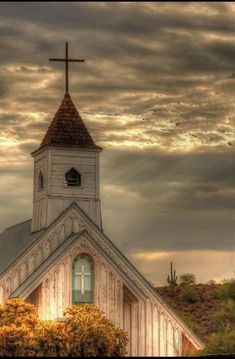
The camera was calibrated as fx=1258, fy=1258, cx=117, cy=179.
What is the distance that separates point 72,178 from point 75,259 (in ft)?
17.1

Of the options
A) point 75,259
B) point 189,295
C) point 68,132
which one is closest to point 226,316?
point 189,295

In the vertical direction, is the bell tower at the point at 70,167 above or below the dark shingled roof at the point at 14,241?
above

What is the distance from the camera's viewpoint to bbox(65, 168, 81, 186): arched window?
58.4 meters

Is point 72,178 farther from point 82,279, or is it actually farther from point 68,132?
point 82,279

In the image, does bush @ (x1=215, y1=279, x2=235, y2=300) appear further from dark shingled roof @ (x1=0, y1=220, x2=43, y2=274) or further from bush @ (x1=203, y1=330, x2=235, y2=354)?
bush @ (x1=203, y1=330, x2=235, y2=354)

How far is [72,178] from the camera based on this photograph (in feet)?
192

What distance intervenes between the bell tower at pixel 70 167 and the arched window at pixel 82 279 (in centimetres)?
354

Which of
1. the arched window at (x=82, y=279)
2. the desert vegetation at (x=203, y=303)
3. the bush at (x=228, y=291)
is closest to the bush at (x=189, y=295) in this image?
the desert vegetation at (x=203, y=303)

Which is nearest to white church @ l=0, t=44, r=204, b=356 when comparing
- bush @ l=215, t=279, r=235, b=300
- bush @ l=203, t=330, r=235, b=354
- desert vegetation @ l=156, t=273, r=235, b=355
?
bush @ l=203, t=330, r=235, b=354

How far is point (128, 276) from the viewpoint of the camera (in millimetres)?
55844

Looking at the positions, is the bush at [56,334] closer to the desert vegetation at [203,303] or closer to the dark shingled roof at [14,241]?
the dark shingled roof at [14,241]

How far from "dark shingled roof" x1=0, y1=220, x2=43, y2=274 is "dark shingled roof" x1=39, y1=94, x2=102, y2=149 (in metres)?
4.41

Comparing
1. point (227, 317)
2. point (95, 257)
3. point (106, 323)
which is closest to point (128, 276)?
point (95, 257)

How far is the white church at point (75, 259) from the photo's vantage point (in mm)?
54125
